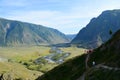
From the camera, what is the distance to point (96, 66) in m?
134

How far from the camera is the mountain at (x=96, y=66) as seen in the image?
114 meters

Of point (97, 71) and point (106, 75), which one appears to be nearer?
point (106, 75)

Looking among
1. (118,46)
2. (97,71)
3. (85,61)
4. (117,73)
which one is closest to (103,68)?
(97,71)

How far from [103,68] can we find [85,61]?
50289mm

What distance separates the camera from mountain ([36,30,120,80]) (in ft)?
374

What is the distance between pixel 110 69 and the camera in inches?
4449

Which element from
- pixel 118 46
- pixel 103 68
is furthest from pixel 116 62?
pixel 118 46

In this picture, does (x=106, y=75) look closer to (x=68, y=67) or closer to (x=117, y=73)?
(x=117, y=73)

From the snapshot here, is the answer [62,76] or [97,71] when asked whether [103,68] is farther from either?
[62,76]

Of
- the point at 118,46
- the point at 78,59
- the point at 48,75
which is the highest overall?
the point at 118,46

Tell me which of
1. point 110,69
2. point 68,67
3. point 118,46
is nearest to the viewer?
point 110,69

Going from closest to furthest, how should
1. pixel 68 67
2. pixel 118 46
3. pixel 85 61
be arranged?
pixel 118 46 → pixel 85 61 → pixel 68 67

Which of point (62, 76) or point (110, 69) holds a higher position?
point (110, 69)

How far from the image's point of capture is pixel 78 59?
183m
